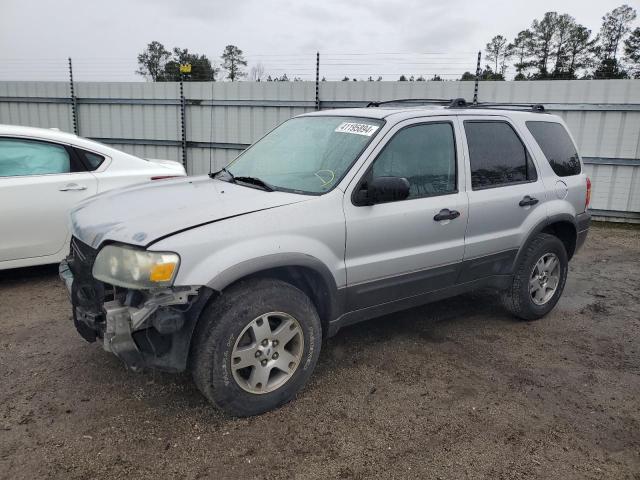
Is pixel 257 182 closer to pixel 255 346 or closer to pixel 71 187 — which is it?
pixel 255 346

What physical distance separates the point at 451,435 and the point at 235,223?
1682 millimetres

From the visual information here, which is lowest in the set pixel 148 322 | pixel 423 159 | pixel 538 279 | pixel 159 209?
pixel 538 279

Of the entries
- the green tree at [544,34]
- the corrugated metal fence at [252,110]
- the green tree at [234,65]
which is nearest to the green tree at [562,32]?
the green tree at [544,34]

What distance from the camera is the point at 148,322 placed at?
8.68 feet

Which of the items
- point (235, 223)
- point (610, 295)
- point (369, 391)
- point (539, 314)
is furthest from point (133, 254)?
point (610, 295)

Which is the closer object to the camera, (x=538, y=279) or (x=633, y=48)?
(x=538, y=279)

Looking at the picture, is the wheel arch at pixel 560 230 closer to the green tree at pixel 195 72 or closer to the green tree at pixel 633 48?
the green tree at pixel 195 72

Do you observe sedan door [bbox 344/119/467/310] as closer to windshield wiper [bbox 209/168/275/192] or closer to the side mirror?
the side mirror

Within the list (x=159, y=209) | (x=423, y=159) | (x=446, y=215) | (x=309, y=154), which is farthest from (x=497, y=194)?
(x=159, y=209)

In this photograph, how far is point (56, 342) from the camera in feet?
13.1

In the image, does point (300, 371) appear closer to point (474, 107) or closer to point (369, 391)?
point (369, 391)

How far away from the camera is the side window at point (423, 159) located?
351cm

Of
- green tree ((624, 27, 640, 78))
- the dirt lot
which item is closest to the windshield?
the dirt lot

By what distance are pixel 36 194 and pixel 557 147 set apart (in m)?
4.87
